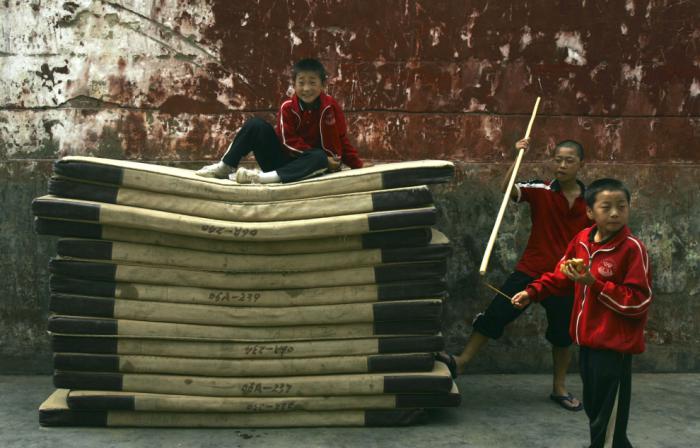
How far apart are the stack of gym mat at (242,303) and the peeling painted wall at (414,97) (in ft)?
3.44

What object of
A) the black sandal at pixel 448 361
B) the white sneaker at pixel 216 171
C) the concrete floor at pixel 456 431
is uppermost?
the white sneaker at pixel 216 171

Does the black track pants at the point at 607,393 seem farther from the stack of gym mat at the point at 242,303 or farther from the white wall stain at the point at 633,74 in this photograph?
the white wall stain at the point at 633,74

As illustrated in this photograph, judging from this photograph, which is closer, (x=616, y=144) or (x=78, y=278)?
(x=78, y=278)

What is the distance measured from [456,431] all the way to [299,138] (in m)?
1.80

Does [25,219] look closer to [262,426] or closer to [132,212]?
[132,212]

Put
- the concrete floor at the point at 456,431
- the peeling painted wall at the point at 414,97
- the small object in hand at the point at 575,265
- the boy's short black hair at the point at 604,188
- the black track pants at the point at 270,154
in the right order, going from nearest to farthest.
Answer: the small object in hand at the point at 575,265, the boy's short black hair at the point at 604,188, the concrete floor at the point at 456,431, the black track pants at the point at 270,154, the peeling painted wall at the point at 414,97

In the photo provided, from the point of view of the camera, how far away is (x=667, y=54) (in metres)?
5.56

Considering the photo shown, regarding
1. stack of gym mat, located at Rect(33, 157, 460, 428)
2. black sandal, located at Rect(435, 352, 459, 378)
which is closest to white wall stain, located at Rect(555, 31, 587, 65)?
stack of gym mat, located at Rect(33, 157, 460, 428)

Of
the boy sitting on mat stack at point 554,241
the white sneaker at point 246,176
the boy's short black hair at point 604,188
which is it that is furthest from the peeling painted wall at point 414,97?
the boy's short black hair at point 604,188

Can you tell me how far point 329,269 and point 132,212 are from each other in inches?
41.4

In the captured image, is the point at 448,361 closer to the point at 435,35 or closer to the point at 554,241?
the point at 554,241

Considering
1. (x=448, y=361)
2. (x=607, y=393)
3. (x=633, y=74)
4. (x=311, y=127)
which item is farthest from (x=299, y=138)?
(x=633, y=74)

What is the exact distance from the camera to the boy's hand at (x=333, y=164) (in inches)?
187

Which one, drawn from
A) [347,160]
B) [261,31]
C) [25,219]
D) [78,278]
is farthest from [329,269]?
[25,219]
